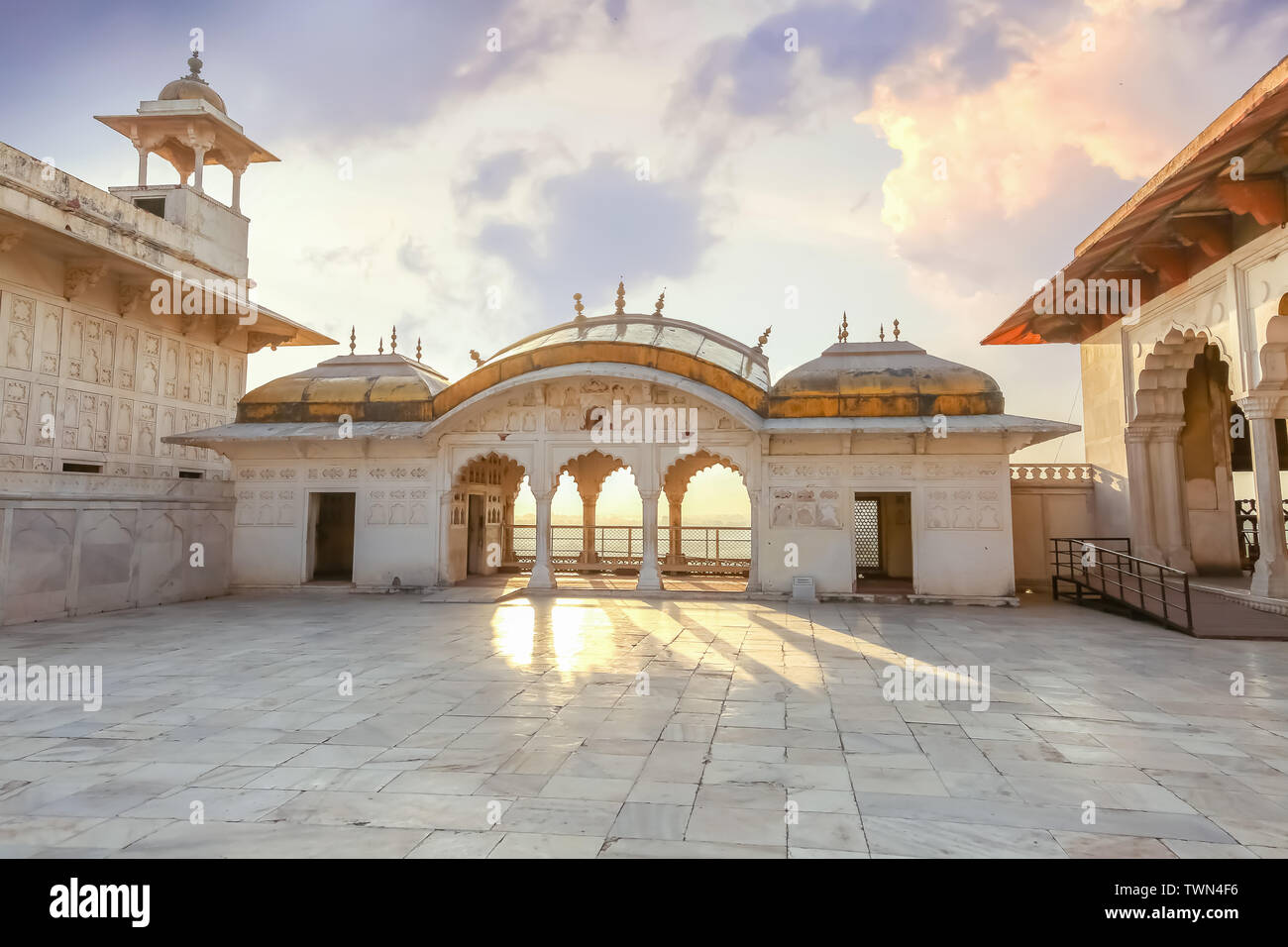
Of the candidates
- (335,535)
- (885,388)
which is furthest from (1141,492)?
(335,535)

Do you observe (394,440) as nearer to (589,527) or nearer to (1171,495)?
(589,527)

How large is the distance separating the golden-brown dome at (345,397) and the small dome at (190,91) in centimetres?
797

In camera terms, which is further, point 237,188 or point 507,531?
point 507,531

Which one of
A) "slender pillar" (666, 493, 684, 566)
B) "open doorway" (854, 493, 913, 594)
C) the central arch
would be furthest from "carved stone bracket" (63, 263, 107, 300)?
the central arch

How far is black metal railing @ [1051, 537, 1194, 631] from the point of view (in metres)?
9.93

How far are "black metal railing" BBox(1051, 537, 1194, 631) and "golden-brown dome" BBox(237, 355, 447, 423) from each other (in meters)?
12.5

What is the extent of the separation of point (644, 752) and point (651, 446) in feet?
30.8

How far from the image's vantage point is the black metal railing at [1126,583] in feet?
32.6

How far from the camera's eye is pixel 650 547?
45.3ft

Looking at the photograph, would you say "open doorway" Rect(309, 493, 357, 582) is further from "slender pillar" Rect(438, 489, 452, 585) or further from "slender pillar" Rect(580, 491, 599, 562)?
"slender pillar" Rect(580, 491, 599, 562)

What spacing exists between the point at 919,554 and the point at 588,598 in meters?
6.06

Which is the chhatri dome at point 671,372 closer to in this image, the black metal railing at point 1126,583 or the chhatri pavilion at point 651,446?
the chhatri pavilion at point 651,446
